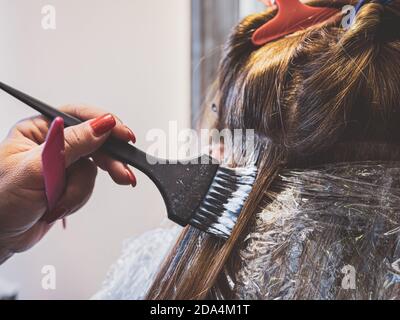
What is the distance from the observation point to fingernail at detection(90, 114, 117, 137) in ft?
1.73

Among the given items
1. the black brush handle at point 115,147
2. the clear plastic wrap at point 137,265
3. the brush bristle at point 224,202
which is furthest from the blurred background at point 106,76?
the brush bristle at point 224,202

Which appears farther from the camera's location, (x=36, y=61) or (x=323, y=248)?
(x=36, y=61)

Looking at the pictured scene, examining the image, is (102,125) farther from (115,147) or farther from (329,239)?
(329,239)

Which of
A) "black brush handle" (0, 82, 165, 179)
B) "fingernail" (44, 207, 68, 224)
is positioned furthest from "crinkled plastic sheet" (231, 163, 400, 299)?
"fingernail" (44, 207, 68, 224)

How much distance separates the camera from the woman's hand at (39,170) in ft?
1.72

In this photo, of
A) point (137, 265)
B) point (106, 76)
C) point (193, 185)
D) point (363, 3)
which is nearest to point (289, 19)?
point (363, 3)

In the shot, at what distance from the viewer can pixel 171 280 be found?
22.5 inches

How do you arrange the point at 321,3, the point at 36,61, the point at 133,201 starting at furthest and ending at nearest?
the point at 133,201
the point at 36,61
the point at 321,3

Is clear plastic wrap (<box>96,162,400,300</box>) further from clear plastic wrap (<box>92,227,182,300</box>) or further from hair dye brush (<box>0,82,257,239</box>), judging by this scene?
clear plastic wrap (<box>92,227,182,300</box>)

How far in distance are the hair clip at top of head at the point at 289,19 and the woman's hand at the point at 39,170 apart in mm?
234

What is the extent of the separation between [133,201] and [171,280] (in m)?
0.34

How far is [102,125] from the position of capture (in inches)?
20.8

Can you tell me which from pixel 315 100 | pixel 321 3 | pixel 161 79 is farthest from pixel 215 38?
pixel 315 100

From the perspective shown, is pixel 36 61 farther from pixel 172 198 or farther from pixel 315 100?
pixel 315 100
